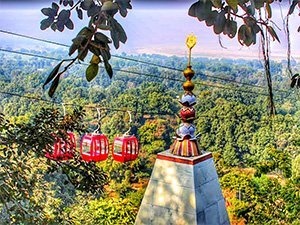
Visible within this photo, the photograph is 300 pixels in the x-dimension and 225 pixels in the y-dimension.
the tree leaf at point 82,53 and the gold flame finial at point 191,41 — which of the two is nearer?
the tree leaf at point 82,53

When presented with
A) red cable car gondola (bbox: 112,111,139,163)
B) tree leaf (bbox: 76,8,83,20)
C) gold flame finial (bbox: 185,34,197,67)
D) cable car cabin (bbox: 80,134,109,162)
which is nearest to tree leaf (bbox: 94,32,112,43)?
tree leaf (bbox: 76,8,83,20)

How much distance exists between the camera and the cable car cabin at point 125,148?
3404mm

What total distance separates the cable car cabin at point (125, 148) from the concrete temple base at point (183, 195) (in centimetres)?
214

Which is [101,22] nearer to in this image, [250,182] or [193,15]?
[193,15]

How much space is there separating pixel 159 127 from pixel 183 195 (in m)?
7.78

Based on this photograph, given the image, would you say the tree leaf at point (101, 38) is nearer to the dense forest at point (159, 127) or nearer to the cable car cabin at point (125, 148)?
the dense forest at point (159, 127)

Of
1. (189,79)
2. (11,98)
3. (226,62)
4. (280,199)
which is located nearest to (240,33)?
(189,79)

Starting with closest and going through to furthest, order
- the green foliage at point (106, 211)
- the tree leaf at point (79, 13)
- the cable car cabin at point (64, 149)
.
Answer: the tree leaf at point (79, 13)
the cable car cabin at point (64, 149)
the green foliage at point (106, 211)

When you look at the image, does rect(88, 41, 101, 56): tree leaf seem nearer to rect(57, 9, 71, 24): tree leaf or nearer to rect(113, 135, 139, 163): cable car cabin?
rect(57, 9, 71, 24): tree leaf

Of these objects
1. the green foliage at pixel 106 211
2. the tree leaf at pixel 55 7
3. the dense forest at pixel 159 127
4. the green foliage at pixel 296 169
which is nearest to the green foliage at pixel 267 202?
the dense forest at pixel 159 127

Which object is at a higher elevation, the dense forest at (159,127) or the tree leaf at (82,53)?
the tree leaf at (82,53)

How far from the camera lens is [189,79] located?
1377 millimetres

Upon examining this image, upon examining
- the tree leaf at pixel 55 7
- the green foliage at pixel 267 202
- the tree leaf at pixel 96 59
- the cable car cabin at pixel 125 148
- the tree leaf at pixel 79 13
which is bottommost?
the green foliage at pixel 267 202

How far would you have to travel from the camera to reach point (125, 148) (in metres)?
3.40
